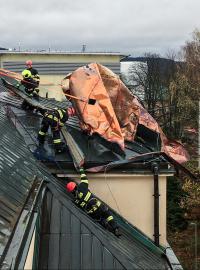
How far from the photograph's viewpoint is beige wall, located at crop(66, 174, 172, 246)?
13.1m

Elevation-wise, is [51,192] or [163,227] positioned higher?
[51,192]

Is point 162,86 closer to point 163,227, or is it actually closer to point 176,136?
point 176,136

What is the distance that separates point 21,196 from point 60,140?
4469 mm

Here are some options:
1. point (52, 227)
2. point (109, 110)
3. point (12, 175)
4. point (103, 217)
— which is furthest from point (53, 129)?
point (52, 227)

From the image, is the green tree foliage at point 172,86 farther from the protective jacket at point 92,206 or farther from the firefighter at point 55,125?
the protective jacket at point 92,206

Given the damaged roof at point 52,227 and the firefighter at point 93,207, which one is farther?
the firefighter at point 93,207

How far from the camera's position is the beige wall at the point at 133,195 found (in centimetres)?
1306

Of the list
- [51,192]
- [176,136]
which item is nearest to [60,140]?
[51,192]

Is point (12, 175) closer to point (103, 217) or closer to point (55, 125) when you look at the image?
point (103, 217)

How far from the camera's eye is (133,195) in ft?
43.5

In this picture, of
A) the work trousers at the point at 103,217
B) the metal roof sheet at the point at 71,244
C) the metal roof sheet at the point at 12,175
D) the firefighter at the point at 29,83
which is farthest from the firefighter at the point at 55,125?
the firefighter at the point at 29,83

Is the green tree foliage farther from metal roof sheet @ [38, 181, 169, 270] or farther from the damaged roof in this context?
metal roof sheet @ [38, 181, 169, 270]

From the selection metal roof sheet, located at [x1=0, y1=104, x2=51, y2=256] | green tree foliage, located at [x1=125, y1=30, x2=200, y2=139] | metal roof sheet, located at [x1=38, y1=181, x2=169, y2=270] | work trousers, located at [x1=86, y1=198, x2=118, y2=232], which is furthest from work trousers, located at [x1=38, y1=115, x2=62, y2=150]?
green tree foliage, located at [x1=125, y1=30, x2=200, y2=139]

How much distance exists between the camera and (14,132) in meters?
12.9
